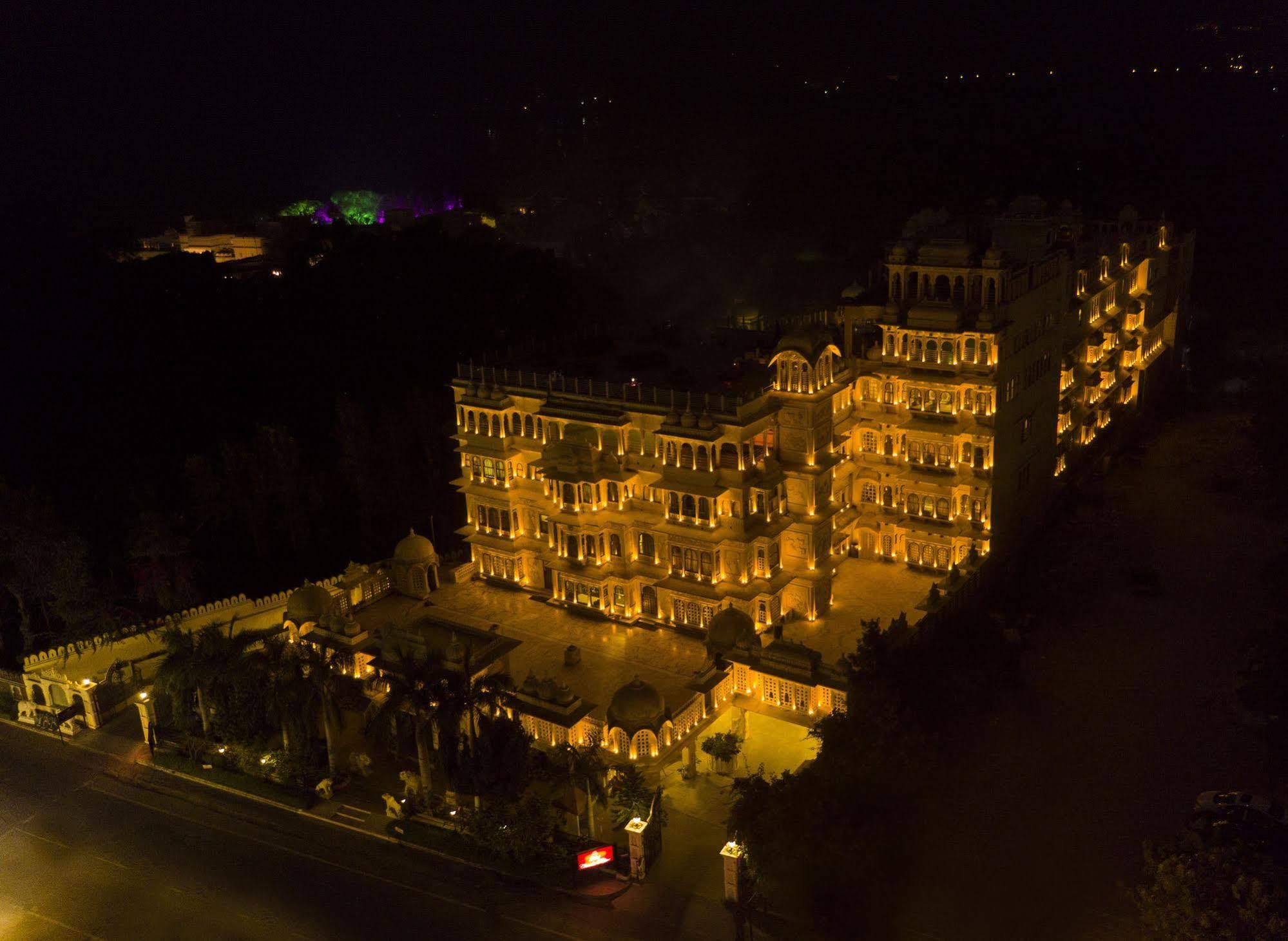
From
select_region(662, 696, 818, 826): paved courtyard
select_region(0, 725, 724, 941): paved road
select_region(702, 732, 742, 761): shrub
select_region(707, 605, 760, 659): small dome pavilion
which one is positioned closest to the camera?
select_region(0, 725, 724, 941): paved road

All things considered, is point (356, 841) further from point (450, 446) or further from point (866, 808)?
point (450, 446)

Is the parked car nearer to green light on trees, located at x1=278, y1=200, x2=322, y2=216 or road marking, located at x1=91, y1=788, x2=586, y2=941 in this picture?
road marking, located at x1=91, y1=788, x2=586, y2=941

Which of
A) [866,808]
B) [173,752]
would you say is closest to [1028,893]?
[866,808]

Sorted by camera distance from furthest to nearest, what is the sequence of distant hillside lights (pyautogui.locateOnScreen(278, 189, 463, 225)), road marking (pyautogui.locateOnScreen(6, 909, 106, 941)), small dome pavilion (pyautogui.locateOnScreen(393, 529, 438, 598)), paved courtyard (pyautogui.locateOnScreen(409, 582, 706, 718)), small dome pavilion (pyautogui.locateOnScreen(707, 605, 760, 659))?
distant hillside lights (pyautogui.locateOnScreen(278, 189, 463, 225)) < small dome pavilion (pyautogui.locateOnScreen(393, 529, 438, 598)) < paved courtyard (pyautogui.locateOnScreen(409, 582, 706, 718)) < small dome pavilion (pyautogui.locateOnScreen(707, 605, 760, 659)) < road marking (pyautogui.locateOnScreen(6, 909, 106, 941))

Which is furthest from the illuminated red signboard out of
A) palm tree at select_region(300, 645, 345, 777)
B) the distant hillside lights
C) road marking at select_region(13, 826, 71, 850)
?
the distant hillside lights

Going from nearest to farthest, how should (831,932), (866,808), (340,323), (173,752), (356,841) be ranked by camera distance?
1. (831,932)
2. (866,808)
3. (356,841)
4. (173,752)
5. (340,323)

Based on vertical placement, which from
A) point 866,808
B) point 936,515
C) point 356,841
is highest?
point 936,515

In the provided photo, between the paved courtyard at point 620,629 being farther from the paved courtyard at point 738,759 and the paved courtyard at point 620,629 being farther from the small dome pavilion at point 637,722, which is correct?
the paved courtyard at point 738,759
